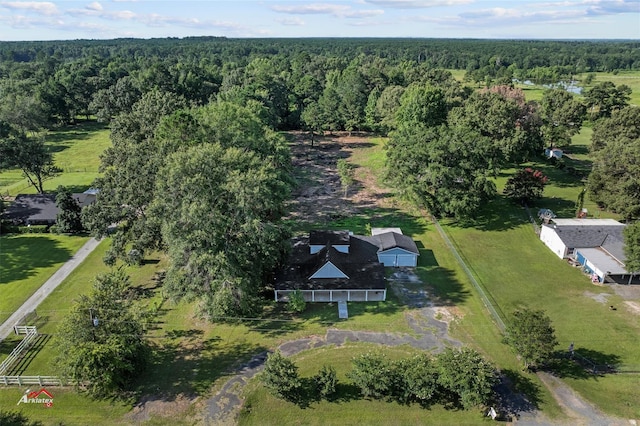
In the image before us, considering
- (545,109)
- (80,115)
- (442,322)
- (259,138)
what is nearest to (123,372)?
(442,322)

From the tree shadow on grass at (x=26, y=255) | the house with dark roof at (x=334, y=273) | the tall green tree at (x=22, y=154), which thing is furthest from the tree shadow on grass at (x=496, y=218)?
the tall green tree at (x=22, y=154)

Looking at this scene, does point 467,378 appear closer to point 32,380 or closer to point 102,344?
point 102,344

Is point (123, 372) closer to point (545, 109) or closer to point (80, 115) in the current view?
point (545, 109)

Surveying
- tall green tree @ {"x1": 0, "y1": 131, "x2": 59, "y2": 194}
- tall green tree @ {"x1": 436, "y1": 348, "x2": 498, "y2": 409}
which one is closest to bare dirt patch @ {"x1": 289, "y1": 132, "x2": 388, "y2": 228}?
tall green tree @ {"x1": 436, "y1": 348, "x2": 498, "y2": 409}

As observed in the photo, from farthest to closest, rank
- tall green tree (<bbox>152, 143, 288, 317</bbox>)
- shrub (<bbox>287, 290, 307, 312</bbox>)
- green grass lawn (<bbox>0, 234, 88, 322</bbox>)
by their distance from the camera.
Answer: green grass lawn (<bbox>0, 234, 88, 322</bbox>) → shrub (<bbox>287, 290, 307, 312</bbox>) → tall green tree (<bbox>152, 143, 288, 317</bbox>)

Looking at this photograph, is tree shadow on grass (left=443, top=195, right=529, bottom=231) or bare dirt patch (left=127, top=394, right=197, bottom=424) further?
tree shadow on grass (left=443, top=195, right=529, bottom=231)

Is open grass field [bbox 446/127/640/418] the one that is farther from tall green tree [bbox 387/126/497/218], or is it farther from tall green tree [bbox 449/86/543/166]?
tall green tree [bbox 449/86/543/166]

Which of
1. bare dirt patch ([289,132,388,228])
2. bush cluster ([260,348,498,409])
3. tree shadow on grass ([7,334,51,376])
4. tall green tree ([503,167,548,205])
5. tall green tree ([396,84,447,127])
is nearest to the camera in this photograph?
bush cluster ([260,348,498,409])
